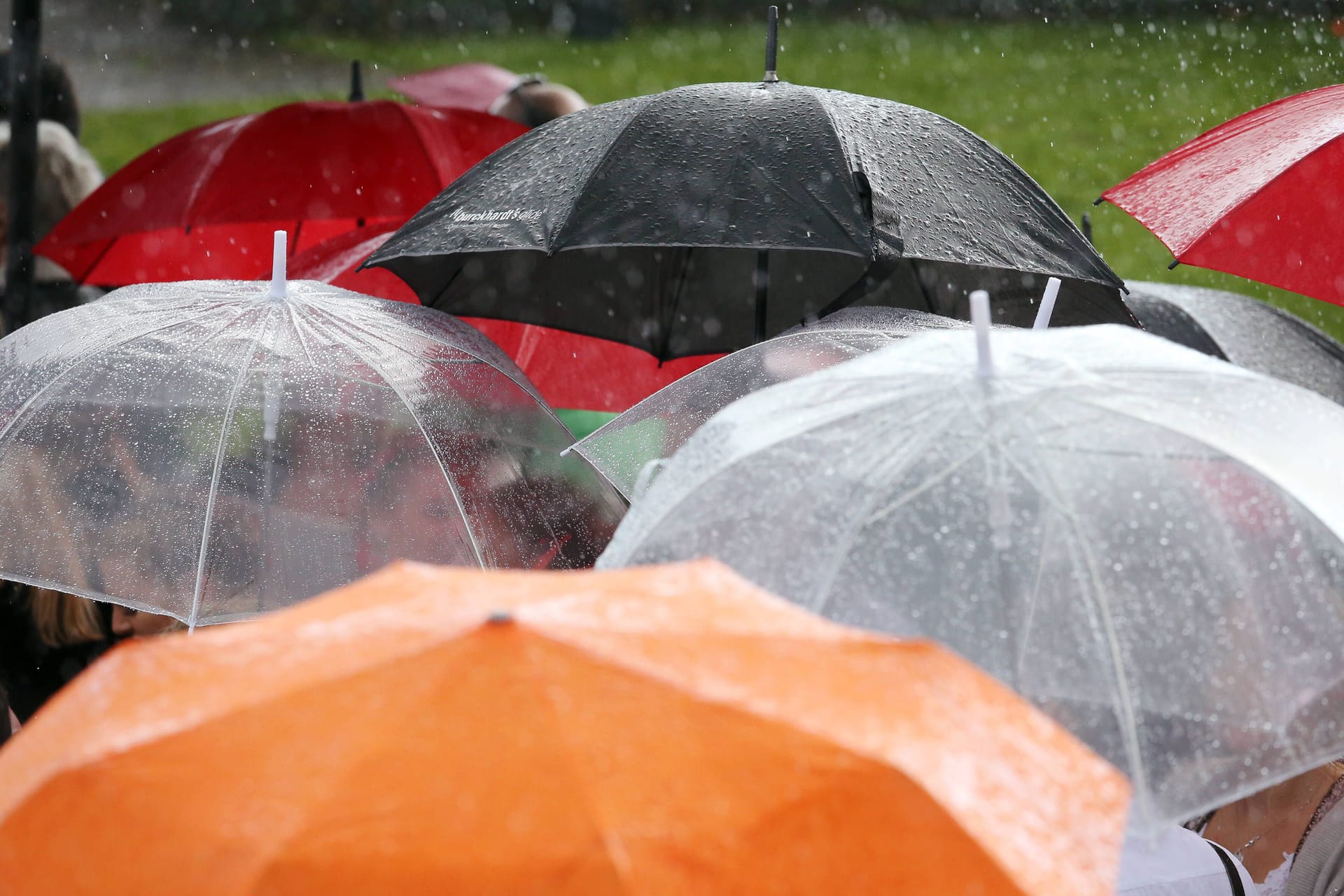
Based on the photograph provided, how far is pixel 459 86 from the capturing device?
9969 mm

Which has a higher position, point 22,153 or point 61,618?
point 22,153

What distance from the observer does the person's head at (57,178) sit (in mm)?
6469

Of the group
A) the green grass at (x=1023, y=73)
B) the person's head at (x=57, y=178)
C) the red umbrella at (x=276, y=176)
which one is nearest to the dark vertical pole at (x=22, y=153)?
the red umbrella at (x=276, y=176)

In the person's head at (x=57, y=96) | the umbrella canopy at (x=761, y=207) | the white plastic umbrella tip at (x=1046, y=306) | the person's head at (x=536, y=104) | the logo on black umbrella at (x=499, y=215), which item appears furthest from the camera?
the person's head at (x=57, y=96)

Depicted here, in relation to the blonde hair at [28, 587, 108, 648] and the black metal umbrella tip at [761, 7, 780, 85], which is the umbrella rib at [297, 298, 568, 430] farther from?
the blonde hair at [28, 587, 108, 648]

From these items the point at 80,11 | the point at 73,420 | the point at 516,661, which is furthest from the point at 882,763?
the point at 80,11

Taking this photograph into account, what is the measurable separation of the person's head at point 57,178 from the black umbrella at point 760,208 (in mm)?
3000

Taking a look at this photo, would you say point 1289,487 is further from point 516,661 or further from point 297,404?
point 297,404

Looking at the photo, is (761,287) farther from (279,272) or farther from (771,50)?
(279,272)

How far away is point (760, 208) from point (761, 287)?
0.79 meters

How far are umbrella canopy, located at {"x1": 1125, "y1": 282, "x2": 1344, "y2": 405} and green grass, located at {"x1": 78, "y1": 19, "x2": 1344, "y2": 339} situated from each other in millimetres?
7007

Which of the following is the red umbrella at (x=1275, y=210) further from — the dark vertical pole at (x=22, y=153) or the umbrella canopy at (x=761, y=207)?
the dark vertical pole at (x=22, y=153)

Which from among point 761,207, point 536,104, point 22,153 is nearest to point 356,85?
point 536,104

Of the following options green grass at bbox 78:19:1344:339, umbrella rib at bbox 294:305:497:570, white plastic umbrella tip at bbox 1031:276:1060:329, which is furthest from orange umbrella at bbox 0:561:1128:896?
green grass at bbox 78:19:1344:339
